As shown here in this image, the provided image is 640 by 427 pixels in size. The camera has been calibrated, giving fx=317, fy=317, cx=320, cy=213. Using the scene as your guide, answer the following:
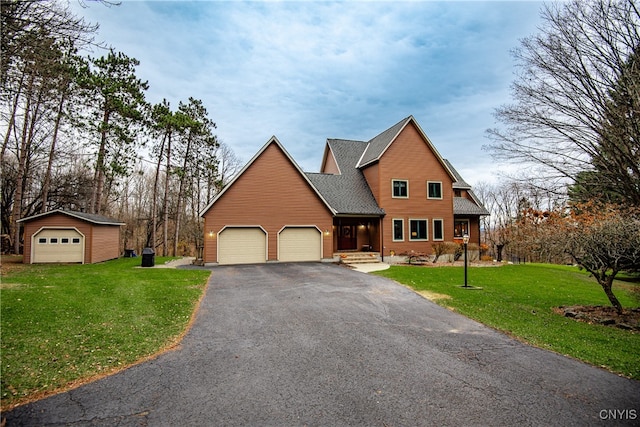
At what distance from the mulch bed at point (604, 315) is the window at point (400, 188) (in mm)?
12626

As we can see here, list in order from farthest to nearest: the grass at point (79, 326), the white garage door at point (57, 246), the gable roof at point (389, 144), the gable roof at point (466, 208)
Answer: the gable roof at point (466, 208) → the gable roof at point (389, 144) → the white garage door at point (57, 246) → the grass at point (79, 326)

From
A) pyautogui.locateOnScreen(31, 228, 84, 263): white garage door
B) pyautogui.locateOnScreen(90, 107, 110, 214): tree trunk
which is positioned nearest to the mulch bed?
pyautogui.locateOnScreen(31, 228, 84, 263): white garage door

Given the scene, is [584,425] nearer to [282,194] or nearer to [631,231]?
[631,231]

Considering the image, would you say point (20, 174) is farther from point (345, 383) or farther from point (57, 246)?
point (345, 383)

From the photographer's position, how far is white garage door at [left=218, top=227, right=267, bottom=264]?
1752cm

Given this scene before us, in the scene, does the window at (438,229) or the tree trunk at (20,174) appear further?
the window at (438,229)

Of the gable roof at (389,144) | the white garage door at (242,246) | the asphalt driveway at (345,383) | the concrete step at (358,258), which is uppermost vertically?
the gable roof at (389,144)

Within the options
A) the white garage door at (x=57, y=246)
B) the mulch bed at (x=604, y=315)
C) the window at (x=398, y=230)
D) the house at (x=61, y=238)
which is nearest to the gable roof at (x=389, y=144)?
the window at (x=398, y=230)

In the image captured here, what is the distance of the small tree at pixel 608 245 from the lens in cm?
759

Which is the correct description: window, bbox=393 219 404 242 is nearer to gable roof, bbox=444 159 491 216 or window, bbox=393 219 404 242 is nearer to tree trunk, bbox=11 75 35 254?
gable roof, bbox=444 159 491 216

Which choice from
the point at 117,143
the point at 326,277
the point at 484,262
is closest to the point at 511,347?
the point at 326,277

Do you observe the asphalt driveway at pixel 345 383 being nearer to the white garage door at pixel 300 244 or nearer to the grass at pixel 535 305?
the grass at pixel 535 305

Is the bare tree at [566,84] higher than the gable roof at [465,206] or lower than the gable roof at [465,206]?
higher

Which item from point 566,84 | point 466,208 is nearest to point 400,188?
point 466,208
